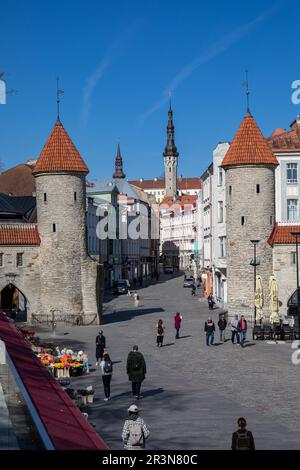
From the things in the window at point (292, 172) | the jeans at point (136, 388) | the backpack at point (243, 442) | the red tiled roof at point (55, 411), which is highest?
the window at point (292, 172)

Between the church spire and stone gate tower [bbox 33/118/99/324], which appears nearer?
stone gate tower [bbox 33/118/99/324]

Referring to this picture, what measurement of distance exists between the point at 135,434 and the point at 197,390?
1023 centimetres

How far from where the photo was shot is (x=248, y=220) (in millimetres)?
40688

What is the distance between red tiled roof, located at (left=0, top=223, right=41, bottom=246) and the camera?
137ft

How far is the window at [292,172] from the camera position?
167 feet

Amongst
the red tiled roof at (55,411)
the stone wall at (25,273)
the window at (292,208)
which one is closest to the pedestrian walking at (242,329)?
the stone wall at (25,273)

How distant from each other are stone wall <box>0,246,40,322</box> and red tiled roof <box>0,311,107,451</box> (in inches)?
981

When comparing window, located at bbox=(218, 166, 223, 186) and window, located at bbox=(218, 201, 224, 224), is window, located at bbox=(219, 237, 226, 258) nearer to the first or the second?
window, located at bbox=(218, 201, 224, 224)

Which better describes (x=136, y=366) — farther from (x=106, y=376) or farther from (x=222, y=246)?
(x=222, y=246)

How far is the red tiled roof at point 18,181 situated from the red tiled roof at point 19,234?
1657 inches

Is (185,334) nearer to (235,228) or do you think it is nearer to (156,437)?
(235,228)

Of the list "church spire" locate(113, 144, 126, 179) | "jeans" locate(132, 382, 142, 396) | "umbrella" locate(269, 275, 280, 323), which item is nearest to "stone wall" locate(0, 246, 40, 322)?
"umbrella" locate(269, 275, 280, 323)

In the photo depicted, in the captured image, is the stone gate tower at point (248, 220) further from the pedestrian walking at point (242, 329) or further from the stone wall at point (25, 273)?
the stone wall at point (25, 273)

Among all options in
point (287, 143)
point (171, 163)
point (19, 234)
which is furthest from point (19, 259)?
point (171, 163)
